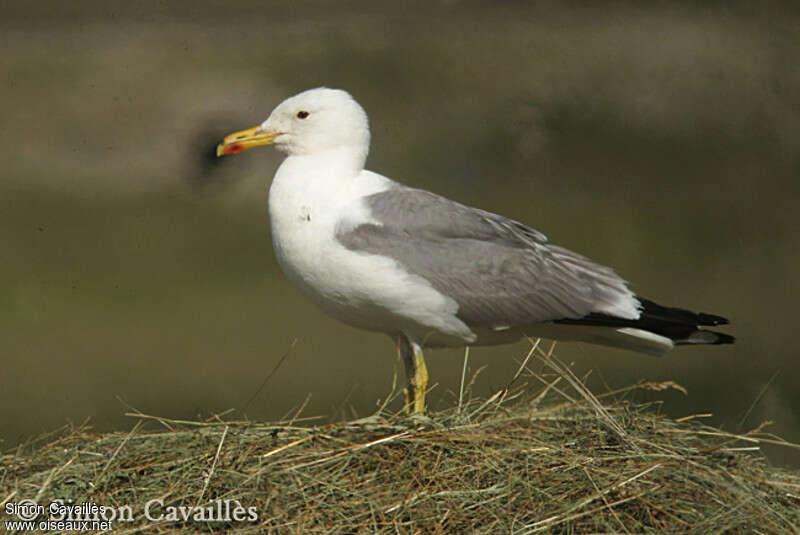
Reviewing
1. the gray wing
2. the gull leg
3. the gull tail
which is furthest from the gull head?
the gull tail

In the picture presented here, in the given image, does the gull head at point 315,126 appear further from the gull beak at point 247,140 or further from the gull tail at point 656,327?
the gull tail at point 656,327

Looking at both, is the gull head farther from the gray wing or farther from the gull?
the gray wing

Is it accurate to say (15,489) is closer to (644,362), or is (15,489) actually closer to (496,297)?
(496,297)

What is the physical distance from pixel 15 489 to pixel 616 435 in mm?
1246

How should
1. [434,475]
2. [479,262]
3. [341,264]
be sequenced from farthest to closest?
[479,262]
[341,264]
[434,475]

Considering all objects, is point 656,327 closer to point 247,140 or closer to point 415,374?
point 415,374

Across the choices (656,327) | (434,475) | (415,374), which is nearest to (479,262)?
(415,374)

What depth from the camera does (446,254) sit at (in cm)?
313


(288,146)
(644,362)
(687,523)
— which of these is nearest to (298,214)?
(288,146)

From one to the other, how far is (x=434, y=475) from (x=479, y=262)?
0.87 m

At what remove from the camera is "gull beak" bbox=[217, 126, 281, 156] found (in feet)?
10.6

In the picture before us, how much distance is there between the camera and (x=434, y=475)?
2.44 meters

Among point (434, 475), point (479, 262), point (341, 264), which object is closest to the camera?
point (434, 475)

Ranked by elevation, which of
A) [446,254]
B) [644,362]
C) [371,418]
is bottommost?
[644,362]
